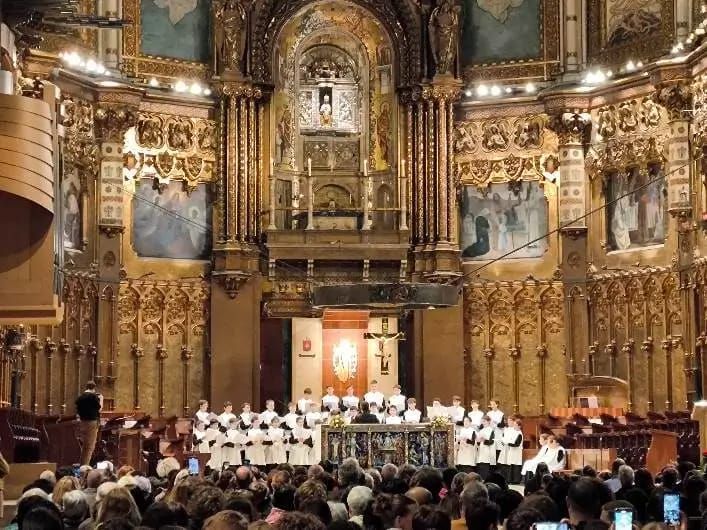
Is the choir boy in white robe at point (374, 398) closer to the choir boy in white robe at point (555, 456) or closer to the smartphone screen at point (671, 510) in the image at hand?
the choir boy in white robe at point (555, 456)

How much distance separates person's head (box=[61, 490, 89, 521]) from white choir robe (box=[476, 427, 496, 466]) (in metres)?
20.2

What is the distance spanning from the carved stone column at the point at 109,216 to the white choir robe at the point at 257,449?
4.04m

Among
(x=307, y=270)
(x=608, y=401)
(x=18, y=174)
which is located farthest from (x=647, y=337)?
(x=18, y=174)

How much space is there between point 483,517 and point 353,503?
2.40 metres

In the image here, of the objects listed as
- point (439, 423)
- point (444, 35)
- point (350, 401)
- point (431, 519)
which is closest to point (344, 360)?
point (350, 401)

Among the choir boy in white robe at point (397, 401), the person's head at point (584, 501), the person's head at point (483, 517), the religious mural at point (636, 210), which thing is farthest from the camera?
the religious mural at point (636, 210)

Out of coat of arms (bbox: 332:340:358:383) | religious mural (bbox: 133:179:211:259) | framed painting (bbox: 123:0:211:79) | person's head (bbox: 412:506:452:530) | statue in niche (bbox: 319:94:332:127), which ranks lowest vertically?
person's head (bbox: 412:506:452:530)

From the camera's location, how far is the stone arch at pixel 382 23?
1387 inches

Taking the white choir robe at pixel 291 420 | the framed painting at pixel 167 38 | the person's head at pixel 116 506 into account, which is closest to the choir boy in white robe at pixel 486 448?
the white choir robe at pixel 291 420

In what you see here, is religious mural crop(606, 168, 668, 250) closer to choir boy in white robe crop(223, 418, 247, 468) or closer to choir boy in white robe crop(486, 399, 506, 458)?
choir boy in white robe crop(486, 399, 506, 458)

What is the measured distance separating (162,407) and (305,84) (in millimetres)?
8952

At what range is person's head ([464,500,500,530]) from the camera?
9055 mm

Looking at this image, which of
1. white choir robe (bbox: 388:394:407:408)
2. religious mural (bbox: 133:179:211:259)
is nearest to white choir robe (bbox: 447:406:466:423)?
white choir robe (bbox: 388:394:407:408)

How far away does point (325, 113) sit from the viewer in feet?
119
